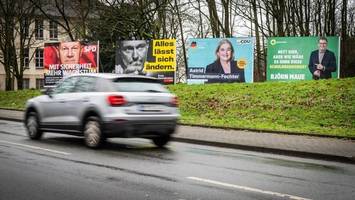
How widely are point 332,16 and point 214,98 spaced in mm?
18243

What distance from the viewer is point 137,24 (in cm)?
3819

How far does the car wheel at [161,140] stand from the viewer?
44.0ft

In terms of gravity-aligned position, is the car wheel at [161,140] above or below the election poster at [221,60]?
below

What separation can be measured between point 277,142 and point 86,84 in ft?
16.0

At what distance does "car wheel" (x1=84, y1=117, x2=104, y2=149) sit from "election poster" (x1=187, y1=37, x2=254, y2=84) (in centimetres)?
1441

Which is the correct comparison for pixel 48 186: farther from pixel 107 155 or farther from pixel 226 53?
pixel 226 53

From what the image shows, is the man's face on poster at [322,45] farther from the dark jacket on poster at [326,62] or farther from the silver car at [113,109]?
the silver car at [113,109]

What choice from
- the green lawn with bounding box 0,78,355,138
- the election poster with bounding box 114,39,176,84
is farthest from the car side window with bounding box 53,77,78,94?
the election poster with bounding box 114,39,176,84

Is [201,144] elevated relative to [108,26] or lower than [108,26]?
lower

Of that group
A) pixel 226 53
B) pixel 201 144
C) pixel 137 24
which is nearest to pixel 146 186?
pixel 201 144

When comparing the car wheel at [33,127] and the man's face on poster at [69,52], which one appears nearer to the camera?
the car wheel at [33,127]

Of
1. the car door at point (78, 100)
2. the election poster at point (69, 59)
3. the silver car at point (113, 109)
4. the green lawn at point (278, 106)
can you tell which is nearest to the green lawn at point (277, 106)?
the green lawn at point (278, 106)

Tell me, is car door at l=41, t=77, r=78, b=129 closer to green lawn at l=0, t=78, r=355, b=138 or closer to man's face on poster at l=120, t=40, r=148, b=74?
green lawn at l=0, t=78, r=355, b=138

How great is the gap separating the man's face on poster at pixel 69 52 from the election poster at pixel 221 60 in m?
7.65
